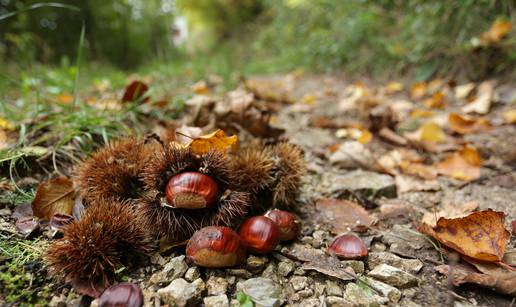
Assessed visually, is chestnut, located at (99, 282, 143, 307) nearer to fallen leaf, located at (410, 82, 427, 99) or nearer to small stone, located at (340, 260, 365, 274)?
small stone, located at (340, 260, 365, 274)

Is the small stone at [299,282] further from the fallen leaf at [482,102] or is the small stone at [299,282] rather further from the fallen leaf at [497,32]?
the fallen leaf at [497,32]

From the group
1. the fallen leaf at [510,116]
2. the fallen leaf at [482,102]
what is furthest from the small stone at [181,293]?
the fallen leaf at [482,102]

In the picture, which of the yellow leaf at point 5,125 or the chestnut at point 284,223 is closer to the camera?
the chestnut at point 284,223

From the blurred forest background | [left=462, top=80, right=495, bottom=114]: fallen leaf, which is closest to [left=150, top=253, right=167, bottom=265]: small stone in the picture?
the blurred forest background

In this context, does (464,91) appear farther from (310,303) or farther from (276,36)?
(276,36)

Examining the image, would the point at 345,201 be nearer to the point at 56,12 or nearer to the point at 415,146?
the point at 415,146

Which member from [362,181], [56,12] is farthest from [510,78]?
[56,12]

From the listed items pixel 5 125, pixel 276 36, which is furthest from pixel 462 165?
→ pixel 276 36
